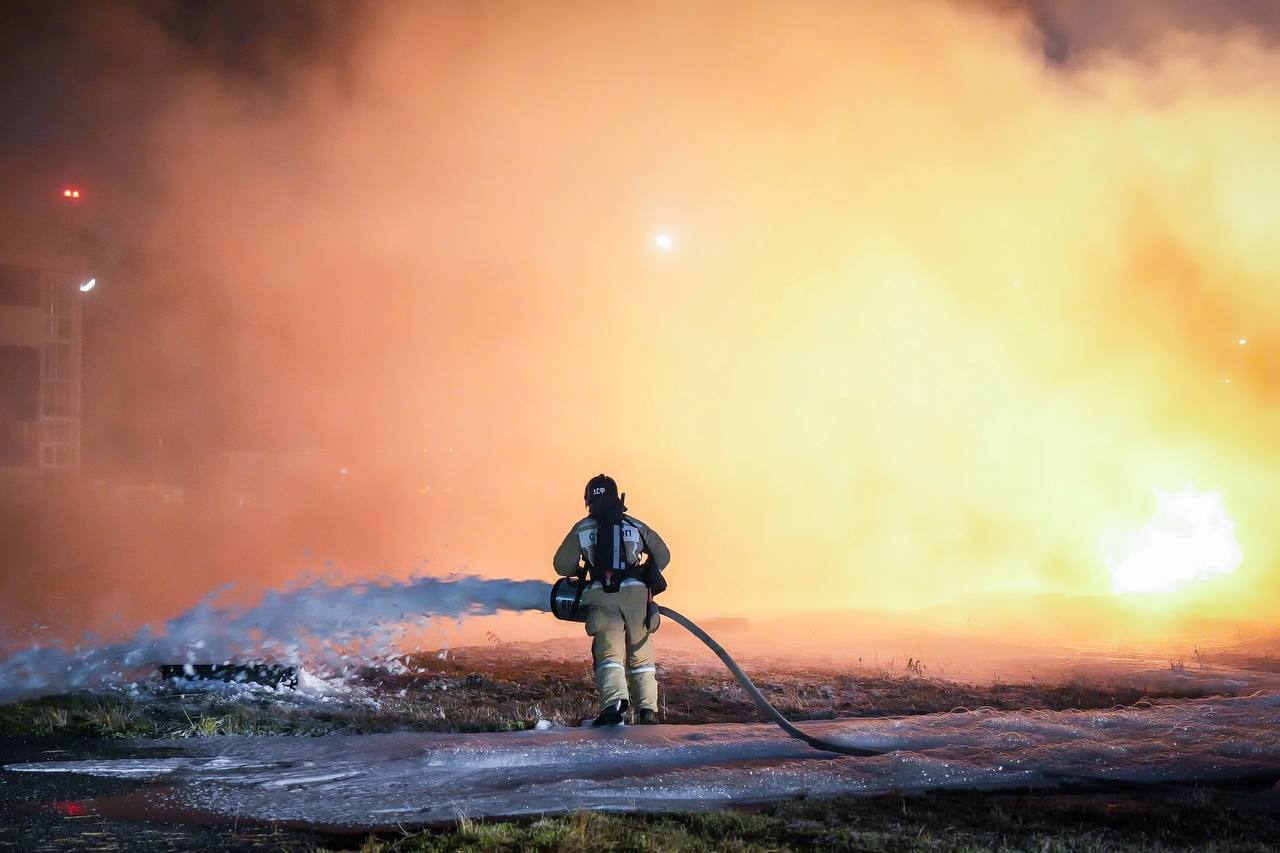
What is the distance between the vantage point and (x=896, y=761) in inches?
192

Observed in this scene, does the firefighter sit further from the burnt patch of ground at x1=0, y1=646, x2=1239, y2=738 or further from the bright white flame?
the bright white flame

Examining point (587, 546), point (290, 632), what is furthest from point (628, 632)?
point (290, 632)

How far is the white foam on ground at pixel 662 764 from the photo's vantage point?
431 cm

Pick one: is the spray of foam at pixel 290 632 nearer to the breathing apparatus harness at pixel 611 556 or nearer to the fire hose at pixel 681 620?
the fire hose at pixel 681 620

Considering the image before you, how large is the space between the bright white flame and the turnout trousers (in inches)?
526

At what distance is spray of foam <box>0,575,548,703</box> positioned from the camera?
288 inches

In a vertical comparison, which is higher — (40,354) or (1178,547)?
(40,354)

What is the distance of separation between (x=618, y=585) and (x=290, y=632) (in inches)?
143

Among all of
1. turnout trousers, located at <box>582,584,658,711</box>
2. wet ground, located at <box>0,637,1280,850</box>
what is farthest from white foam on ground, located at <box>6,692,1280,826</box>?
turnout trousers, located at <box>582,584,658,711</box>

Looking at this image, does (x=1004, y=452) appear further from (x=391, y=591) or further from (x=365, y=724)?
(x=365, y=724)

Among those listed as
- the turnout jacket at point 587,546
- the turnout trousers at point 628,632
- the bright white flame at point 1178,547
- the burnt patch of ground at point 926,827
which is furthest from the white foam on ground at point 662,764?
the bright white flame at point 1178,547

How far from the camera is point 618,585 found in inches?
247

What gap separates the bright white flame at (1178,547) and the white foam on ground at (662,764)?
12125 mm

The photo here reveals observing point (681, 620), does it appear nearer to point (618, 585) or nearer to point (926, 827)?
point (618, 585)
